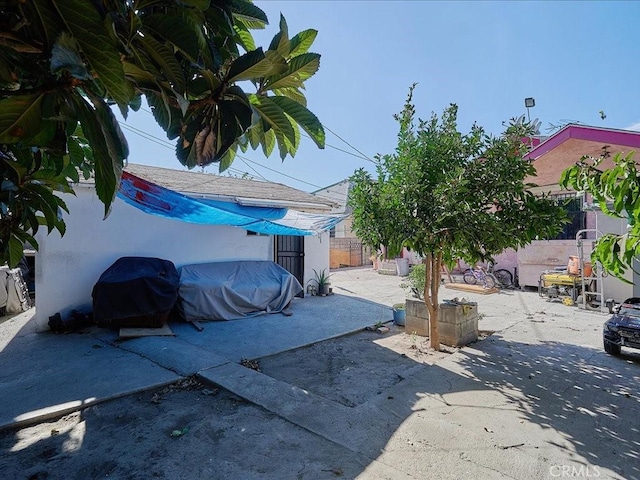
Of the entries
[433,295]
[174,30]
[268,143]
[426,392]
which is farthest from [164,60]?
[433,295]

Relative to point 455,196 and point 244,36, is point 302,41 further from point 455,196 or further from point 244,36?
point 455,196

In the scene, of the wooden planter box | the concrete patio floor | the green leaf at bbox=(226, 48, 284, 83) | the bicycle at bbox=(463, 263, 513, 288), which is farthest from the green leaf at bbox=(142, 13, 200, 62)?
the bicycle at bbox=(463, 263, 513, 288)

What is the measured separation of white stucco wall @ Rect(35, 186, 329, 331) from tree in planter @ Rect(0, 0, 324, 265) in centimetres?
550

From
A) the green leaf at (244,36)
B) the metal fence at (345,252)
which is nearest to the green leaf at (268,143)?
the green leaf at (244,36)

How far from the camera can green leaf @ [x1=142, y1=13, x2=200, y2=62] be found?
1.10 m

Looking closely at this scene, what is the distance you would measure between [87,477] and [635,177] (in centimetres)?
405

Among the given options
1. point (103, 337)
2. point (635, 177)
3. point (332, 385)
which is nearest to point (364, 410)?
point (332, 385)

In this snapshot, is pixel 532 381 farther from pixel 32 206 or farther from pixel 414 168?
pixel 32 206

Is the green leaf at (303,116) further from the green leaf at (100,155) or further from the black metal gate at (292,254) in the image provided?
the black metal gate at (292,254)

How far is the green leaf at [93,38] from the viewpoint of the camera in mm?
878

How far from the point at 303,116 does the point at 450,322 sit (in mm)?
5147

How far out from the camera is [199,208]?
19.4 ft

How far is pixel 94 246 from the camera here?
6.70 m

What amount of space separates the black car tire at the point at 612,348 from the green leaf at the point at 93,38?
690 centimetres
